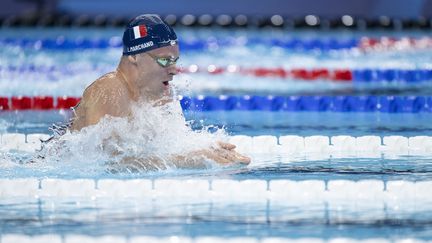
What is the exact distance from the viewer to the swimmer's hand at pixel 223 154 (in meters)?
4.73

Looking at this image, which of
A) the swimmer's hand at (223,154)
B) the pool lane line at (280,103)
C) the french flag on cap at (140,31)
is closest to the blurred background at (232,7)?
the pool lane line at (280,103)

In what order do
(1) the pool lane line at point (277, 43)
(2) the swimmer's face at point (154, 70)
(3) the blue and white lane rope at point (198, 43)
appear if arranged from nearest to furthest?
(2) the swimmer's face at point (154, 70) → (1) the pool lane line at point (277, 43) → (3) the blue and white lane rope at point (198, 43)

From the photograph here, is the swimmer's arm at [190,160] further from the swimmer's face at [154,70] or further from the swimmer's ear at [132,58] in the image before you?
the swimmer's ear at [132,58]

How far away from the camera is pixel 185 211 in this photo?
4.09 metres

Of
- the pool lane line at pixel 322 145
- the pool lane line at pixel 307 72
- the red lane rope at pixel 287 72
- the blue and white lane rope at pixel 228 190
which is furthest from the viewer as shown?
the red lane rope at pixel 287 72

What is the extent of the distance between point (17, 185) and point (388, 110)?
138 inches

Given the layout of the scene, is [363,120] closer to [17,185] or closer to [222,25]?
[17,185]

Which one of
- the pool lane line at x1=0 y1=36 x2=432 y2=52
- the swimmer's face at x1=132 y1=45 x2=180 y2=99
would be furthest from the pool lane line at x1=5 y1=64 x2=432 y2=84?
the swimmer's face at x1=132 y1=45 x2=180 y2=99

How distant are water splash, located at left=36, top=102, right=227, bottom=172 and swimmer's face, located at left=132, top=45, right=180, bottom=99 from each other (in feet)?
0.28

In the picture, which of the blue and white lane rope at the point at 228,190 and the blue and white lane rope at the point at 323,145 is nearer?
the blue and white lane rope at the point at 228,190

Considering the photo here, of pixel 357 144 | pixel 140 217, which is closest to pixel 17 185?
pixel 140 217

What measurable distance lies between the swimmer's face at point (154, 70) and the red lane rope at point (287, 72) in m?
4.57

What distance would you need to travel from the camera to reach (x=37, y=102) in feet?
24.4

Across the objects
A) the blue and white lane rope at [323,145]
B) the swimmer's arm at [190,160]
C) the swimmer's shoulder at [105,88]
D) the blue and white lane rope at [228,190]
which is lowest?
the blue and white lane rope at [228,190]
